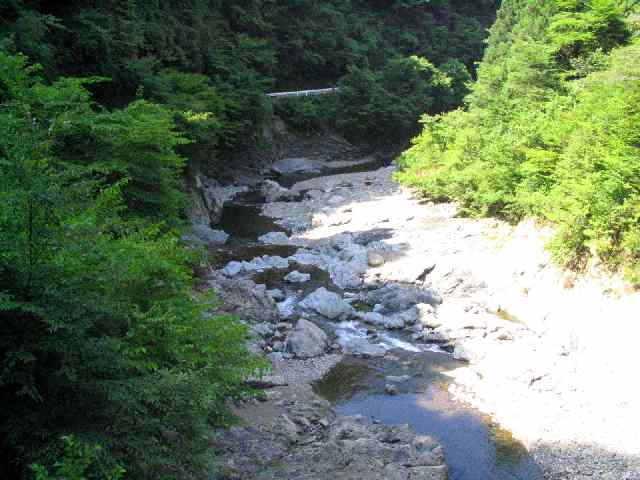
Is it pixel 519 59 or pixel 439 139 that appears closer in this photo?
pixel 519 59

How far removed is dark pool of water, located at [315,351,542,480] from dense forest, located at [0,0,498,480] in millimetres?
2894

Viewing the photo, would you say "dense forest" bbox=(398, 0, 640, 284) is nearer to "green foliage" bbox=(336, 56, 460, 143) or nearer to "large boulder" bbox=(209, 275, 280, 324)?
"large boulder" bbox=(209, 275, 280, 324)

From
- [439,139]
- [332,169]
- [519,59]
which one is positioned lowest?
[332,169]

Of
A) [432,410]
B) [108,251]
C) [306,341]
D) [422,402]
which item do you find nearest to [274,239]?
[306,341]

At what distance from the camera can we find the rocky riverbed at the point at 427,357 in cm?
846

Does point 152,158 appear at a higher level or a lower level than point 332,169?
higher

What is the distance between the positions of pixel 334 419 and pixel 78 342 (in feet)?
19.6

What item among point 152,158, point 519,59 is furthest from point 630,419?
point 519,59

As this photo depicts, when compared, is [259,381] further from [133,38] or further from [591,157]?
[133,38]

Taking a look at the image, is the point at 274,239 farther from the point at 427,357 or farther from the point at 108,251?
the point at 108,251

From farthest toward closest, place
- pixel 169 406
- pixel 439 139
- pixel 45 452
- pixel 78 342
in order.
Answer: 1. pixel 439 139
2. pixel 169 406
3. pixel 78 342
4. pixel 45 452

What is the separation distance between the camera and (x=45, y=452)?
4.32 metres

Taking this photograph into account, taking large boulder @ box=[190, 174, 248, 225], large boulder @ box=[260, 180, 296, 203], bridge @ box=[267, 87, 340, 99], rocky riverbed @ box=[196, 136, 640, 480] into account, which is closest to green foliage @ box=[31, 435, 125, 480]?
rocky riverbed @ box=[196, 136, 640, 480]

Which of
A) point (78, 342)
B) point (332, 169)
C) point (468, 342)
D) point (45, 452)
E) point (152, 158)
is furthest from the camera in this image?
point (332, 169)
